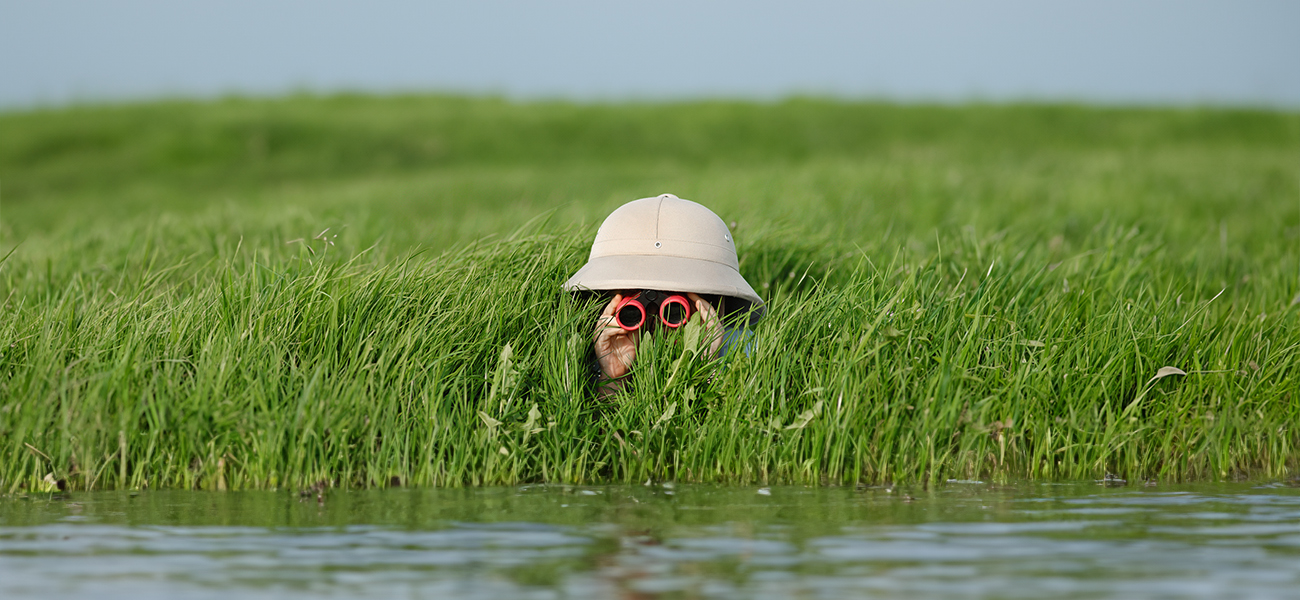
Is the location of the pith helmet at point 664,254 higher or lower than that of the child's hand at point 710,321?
higher

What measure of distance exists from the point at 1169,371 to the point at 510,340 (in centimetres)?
332

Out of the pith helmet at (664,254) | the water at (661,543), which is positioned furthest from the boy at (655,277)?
the water at (661,543)

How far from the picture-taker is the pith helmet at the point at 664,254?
224 inches

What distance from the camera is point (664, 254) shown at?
586cm

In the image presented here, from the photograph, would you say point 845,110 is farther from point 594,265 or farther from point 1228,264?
point 594,265

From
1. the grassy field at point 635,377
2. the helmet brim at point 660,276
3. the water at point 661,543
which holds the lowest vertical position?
the water at point 661,543

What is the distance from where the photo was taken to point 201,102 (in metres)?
40.9

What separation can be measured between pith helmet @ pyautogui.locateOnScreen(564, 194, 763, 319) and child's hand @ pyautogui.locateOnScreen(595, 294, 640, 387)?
0.18m

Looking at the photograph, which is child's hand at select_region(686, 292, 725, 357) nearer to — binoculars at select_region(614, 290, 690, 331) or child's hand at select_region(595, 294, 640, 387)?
binoculars at select_region(614, 290, 690, 331)

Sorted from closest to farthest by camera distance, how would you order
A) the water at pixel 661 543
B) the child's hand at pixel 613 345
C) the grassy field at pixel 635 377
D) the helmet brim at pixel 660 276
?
1. the water at pixel 661 543
2. the grassy field at pixel 635 377
3. the helmet brim at pixel 660 276
4. the child's hand at pixel 613 345

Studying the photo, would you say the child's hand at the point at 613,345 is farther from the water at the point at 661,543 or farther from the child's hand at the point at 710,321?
the water at the point at 661,543

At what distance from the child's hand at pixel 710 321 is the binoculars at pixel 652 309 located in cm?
6

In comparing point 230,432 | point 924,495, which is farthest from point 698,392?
point 230,432

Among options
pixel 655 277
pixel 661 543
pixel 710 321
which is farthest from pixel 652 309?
pixel 661 543
